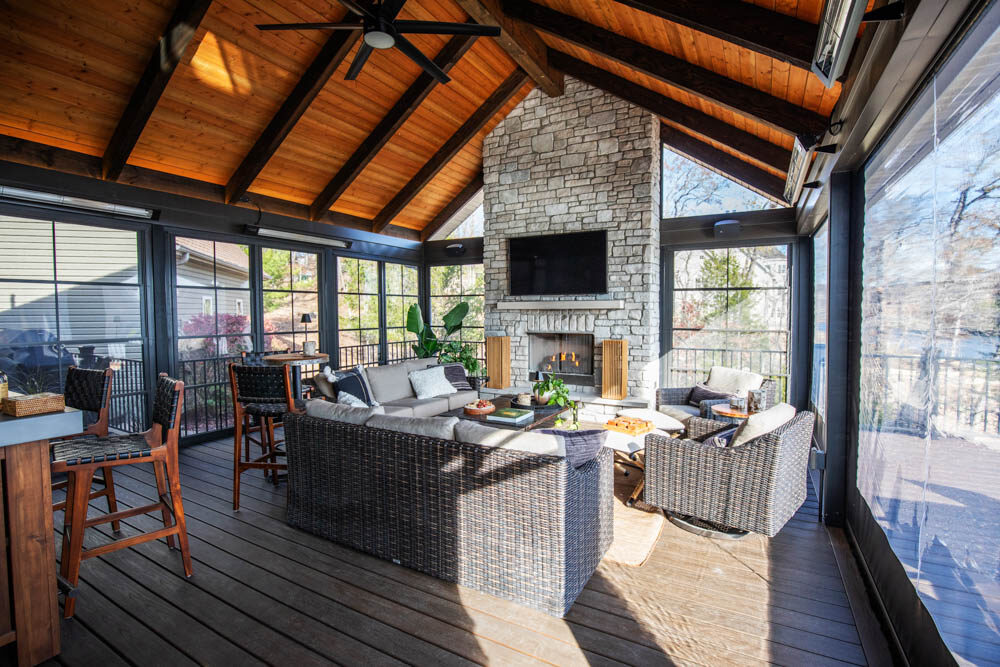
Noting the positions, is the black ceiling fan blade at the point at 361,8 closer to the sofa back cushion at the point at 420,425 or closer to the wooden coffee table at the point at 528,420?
the sofa back cushion at the point at 420,425

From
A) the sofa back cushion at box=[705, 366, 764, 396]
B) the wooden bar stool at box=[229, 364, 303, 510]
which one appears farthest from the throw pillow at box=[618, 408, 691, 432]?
the wooden bar stool at box=[229, 364, 303, 510]

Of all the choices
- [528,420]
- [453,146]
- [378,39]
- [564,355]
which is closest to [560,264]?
[564,355]

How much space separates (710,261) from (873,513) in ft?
13.7

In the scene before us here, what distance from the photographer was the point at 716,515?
9.65ft

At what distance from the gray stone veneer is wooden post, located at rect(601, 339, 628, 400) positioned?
A: 0.11 m

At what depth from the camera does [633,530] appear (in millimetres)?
3182

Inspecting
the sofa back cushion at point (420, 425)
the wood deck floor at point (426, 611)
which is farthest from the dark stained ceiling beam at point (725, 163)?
the sofa back cushion at point (420, 425)

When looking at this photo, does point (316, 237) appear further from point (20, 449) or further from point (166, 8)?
point (20, 449)

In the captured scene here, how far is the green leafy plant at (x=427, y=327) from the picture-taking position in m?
7.55

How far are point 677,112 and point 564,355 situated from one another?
11.1 feet

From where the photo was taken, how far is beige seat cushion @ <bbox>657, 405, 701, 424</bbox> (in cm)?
464

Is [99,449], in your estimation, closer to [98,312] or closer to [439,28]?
[98,312]

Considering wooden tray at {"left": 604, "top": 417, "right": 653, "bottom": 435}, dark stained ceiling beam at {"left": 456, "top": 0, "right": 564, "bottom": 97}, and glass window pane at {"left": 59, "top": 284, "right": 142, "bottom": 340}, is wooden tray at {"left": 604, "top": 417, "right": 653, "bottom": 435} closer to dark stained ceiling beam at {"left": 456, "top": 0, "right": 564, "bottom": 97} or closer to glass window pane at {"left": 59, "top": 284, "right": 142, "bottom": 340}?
dark stained ceiling beam at {"left": 456, "top": 0, "right": 564, "bottom": 97}

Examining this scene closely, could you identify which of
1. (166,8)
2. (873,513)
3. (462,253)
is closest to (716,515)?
(873,513)
